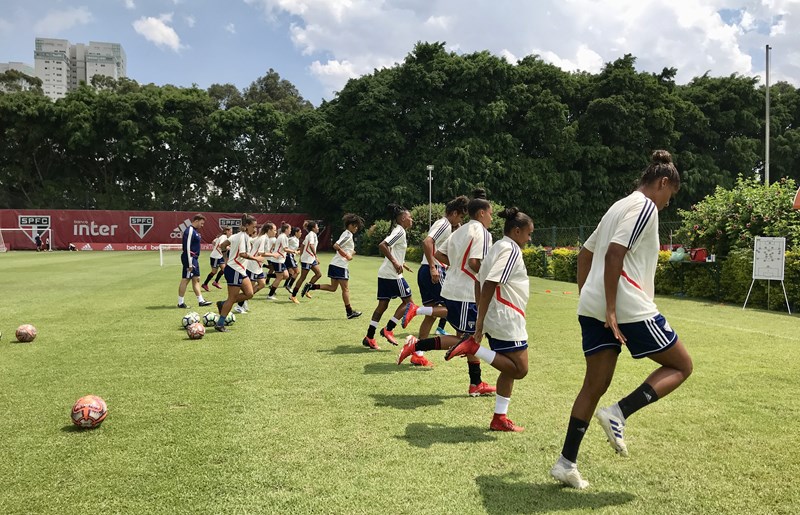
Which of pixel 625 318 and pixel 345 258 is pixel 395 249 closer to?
pixel 345 258

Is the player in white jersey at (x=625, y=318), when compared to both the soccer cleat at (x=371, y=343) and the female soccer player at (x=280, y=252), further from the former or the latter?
the female soccer player at (x=280, y=252)

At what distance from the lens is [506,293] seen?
4609mm

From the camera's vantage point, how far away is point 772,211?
524 inches

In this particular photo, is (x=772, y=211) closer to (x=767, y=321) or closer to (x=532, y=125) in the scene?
(x=767, y=321)

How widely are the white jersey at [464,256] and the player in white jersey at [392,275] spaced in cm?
181

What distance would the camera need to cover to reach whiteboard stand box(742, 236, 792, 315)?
11836mm

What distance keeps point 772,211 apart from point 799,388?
358 inches

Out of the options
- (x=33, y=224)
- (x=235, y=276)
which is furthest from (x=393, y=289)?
(x=33, y=224)

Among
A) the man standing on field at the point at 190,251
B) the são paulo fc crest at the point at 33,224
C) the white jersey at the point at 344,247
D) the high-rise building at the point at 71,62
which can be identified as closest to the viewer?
the white jersey at the point at 344,247

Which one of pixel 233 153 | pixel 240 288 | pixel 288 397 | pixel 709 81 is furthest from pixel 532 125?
pixel 288 397

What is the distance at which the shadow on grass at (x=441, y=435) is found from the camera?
173 inches

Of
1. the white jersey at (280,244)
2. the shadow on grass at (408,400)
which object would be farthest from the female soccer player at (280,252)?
the shadow on grass at (408,400)

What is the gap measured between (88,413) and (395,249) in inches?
176

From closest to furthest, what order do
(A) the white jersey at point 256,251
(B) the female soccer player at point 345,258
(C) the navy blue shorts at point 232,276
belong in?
(C) the navy blue shorts at point 232,276
(B) the female soccer player at point 345,258
(A) the white jersey at point 256,251
